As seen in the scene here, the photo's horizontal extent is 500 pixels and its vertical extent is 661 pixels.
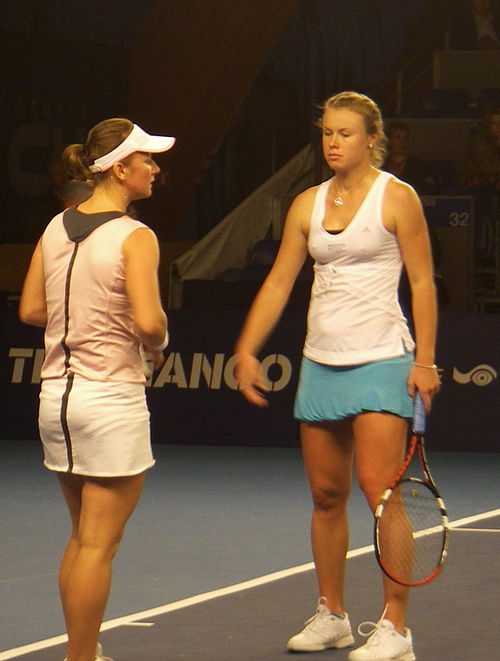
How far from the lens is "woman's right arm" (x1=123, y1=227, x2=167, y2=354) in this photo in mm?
4129

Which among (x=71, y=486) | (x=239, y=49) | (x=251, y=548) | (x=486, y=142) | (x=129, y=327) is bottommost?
(x=251, y=548)

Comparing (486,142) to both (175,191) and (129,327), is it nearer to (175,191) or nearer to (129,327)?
(175,191)

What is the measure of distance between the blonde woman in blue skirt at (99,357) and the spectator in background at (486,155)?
32.3 ft

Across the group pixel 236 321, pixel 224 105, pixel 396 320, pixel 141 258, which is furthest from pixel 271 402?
pixel 141 258

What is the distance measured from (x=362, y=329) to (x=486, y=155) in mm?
A: 9548

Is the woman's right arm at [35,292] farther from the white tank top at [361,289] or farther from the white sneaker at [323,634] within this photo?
the white sneaker at [323,634]

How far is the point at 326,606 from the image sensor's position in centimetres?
502

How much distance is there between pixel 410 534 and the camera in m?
4.75

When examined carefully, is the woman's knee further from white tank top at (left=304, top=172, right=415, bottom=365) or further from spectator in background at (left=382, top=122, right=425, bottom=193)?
spectator in background at (left=382, top=122, right=425, bottom=193)

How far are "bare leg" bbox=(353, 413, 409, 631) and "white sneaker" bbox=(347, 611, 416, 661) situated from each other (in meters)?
0.03

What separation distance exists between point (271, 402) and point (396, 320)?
618 cm

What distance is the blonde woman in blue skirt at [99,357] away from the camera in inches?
165

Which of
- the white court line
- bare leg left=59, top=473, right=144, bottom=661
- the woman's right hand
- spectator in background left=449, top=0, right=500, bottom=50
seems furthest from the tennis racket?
spectator in background left=449, top=0, right=500, bottom=50

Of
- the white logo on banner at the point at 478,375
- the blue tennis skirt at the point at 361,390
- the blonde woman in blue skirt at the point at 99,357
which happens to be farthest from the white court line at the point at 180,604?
the white logo on banner at the point at 478,375
